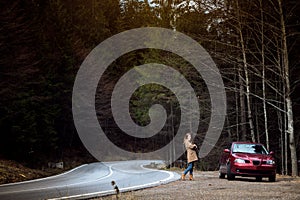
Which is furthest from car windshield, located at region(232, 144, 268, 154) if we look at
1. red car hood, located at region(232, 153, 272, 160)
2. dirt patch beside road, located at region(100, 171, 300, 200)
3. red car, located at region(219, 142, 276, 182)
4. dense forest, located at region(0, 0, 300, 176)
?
dirt patch beside road, located at region(100, 171, 300, 200)

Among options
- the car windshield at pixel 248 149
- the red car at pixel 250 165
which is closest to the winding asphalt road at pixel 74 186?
the red car at pixel 250 165

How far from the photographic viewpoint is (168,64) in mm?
35781

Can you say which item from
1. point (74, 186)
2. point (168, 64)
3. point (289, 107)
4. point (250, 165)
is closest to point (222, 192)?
point (250, 165)

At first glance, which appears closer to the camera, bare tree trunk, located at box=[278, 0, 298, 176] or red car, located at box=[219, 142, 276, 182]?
red car, located at box=[219, 142, 276, 182]

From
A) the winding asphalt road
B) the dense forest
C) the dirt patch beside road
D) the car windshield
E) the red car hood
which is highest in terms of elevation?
the dense forest

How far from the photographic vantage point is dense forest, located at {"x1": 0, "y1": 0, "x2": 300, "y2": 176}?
22.2 metres

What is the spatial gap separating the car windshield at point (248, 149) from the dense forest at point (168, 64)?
2176mm

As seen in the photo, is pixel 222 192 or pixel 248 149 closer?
pixel 222 192

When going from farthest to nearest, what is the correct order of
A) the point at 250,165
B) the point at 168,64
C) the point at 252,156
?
1. the point at 168,64
2. the point at 252,156
3. the point at 250,165

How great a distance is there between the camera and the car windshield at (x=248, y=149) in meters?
17.9

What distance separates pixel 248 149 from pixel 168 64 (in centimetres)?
1865

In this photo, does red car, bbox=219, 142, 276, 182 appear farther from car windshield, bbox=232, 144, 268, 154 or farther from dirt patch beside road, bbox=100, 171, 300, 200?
dirt patch beside road, bbox=100, 171, 300, 200

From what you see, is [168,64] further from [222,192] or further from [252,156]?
[222,192]

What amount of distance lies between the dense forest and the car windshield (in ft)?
7.14
